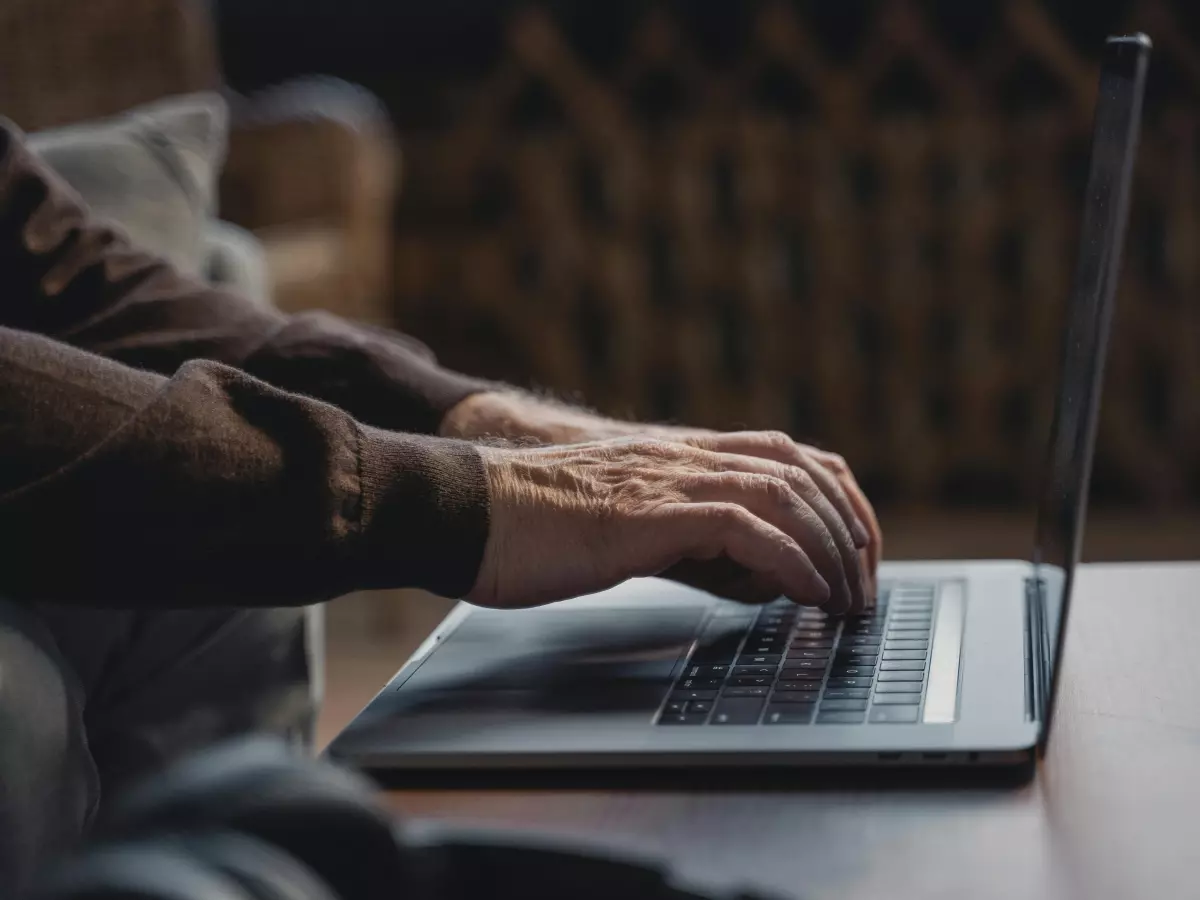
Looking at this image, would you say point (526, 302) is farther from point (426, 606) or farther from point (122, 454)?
point (122, 454)

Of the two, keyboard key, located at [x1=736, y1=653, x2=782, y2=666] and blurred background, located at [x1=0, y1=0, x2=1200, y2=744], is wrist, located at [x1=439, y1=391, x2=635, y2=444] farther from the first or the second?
blurred background, located at [x1=0, y1=0, x2=1200, y2=744]

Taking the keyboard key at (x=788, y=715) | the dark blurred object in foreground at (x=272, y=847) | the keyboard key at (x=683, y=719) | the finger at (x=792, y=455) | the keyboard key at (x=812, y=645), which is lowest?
the keyboard key at (x=812, y=645)

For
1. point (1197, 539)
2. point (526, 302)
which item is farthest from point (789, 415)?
point (1197, 539)

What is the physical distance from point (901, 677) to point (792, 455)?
13 centimetres

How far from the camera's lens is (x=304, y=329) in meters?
0.78

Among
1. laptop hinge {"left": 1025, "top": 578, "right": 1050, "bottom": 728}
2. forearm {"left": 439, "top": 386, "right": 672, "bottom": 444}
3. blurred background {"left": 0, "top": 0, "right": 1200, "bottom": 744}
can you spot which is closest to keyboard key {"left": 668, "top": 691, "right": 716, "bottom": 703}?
laptop hinge {"left": 1025, "top": 578, "right": 1050, "bottom": 728}

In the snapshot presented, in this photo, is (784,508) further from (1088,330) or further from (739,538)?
(1088,330)

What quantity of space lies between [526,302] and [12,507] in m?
1.77

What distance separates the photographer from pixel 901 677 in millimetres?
512

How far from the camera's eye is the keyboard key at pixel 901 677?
1.67 feet

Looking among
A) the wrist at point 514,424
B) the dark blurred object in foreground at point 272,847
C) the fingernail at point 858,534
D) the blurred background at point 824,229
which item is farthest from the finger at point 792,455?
the blurred background at point 824,229

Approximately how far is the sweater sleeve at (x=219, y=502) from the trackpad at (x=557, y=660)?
0.04 metres

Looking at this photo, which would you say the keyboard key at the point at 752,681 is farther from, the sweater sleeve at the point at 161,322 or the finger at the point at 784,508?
the sweater sleeve at the point at 161,322

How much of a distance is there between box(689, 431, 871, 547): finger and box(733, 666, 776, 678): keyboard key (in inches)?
3.7
